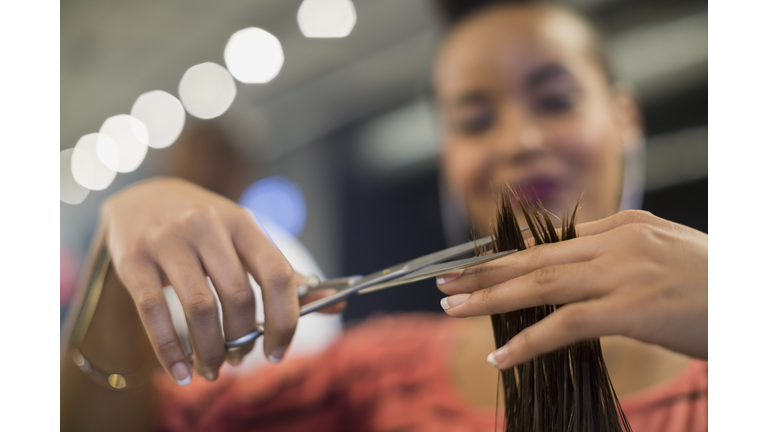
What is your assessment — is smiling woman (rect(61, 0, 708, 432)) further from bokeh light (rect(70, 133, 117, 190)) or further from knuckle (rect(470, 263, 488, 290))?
bokeh light (rect(70, 133, 117, 190))

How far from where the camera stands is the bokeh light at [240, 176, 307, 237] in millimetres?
496

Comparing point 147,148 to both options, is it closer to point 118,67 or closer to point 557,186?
point 118,67

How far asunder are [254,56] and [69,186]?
0.86 ft

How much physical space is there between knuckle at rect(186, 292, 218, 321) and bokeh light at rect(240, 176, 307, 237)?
8.9 inches

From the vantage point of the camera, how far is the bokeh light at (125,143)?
475mm

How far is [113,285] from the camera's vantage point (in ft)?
1.13


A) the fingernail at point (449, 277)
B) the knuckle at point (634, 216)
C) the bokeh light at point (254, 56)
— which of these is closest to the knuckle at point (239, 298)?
the fingernail at point (449, 277)

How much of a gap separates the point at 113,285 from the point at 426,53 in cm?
45

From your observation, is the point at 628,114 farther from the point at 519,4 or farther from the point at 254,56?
the point at 254,56

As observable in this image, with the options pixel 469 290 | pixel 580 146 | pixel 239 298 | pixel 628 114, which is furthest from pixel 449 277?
pixel 628 114

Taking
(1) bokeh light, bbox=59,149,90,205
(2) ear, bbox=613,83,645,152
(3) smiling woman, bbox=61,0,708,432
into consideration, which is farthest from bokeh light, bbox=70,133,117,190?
(2) ear, bbox=613,83,645,152

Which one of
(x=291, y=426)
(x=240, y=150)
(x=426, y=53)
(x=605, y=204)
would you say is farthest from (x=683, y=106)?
(x=291, y=426)

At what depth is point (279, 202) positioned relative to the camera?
0.51m

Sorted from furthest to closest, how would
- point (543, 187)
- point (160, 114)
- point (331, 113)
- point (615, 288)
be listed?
1. point (331, 113)
2. point (160, 114)
3. point (543, 187)
4. point (615, 288)
